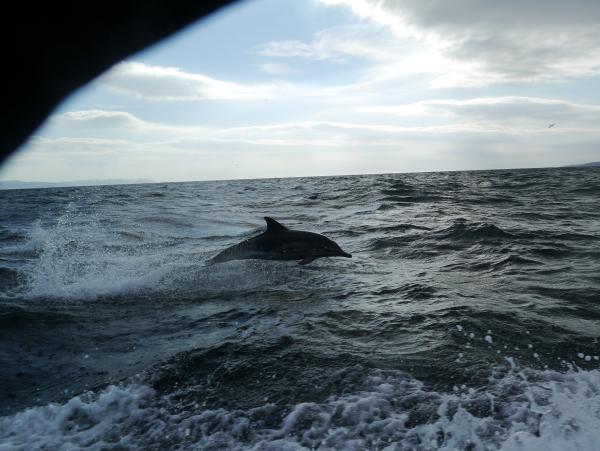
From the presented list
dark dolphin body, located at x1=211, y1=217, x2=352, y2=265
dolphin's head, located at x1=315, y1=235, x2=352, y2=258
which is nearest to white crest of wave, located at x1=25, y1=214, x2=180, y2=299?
dark dolphin body, located at x1=211, y1=217, x2=352, y2=265

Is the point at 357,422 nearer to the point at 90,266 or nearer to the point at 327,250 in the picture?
the point at 327,250

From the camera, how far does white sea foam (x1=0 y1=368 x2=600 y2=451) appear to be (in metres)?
3.09

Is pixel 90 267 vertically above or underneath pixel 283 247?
underneath

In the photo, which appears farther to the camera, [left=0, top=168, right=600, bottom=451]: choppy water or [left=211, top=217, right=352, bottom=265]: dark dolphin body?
[left=211, top=217, right=352, bottom=265]: dark dolphin body

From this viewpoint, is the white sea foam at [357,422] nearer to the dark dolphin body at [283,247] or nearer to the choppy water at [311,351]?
the choppy water at [311,351]

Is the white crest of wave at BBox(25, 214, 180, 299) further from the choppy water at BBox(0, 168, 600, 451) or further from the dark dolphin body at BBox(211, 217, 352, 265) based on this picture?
the dark dolphin body at BBox(211, 217, 352, 265)

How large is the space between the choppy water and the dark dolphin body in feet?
0.76

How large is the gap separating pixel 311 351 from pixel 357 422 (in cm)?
135

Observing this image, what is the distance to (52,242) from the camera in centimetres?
1388

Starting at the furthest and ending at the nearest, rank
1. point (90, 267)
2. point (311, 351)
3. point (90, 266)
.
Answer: point (90, 266), point (90, 267), point (311, 351)

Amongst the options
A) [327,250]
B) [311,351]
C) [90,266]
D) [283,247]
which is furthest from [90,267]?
[311,351]

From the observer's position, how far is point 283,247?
988 centimetres

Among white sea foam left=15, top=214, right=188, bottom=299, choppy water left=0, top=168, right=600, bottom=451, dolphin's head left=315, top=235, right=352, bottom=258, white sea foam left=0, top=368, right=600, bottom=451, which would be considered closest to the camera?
white sea foam left=0, top=368, right=600, bottom=451

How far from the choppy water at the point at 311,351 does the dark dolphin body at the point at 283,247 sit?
23 centimetres
